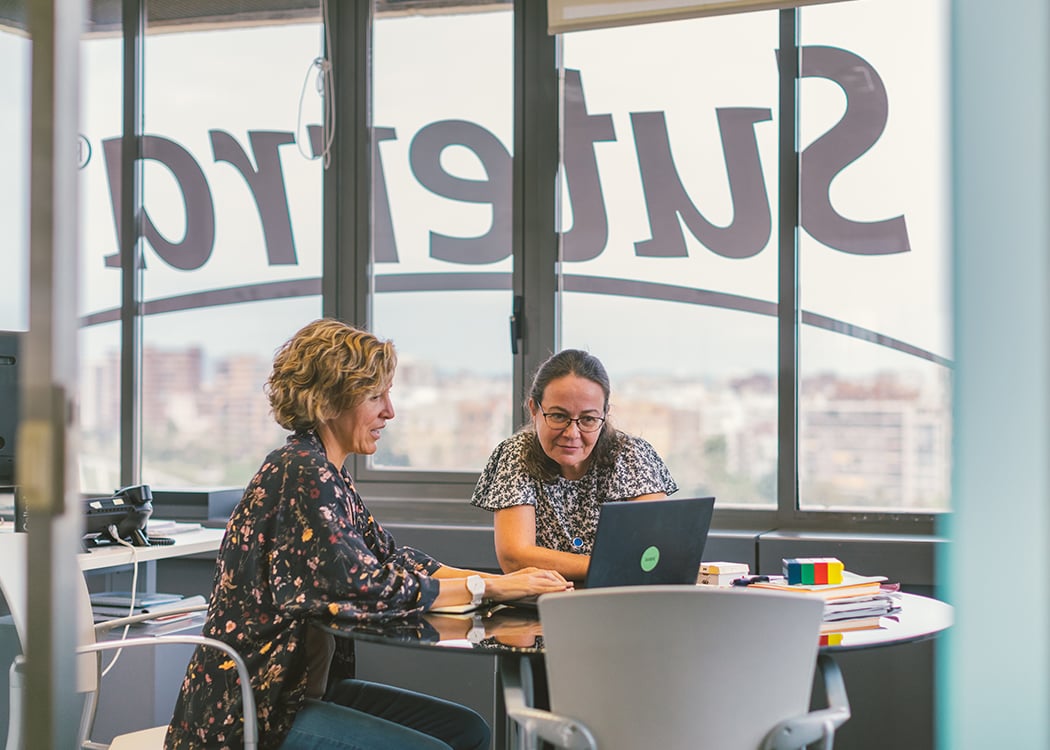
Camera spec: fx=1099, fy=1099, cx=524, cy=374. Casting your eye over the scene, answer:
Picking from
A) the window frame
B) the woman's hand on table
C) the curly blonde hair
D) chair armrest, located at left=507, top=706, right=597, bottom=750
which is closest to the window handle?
the window frame

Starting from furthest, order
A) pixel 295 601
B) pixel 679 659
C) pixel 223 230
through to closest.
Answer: pixel 223 230 < pixel 295 601 < pixel 679 659

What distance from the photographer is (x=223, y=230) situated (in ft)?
14.1

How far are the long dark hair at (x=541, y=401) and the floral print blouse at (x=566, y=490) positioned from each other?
0.02 m

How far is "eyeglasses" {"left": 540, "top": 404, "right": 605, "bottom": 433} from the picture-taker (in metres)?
2.72

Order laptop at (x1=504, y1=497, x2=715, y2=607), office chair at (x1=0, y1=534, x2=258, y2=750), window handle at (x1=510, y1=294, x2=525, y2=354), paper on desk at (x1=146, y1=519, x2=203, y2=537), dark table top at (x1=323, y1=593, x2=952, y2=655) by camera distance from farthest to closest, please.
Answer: window handle at (x1=510, y1=294, x2=525, y2=354) < paper on desk at (x1=146, y1=519, x2=203, y2=537) < office chair at (x1=0, y1=534, x2=258, y2=750) < laptop at (x1=504, y1=497, x2=715, y2=607) < dark table top at (x1=323, y1=593, x2=952, y2=655)

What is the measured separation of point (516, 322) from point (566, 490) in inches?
46.7

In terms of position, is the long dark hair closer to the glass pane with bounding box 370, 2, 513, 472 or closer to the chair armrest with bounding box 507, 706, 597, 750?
the chair armrest with bounding box 507, 706, 597, 750

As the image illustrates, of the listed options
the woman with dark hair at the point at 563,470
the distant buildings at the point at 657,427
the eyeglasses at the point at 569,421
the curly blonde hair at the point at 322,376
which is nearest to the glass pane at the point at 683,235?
the distant buildings at the point at 657,427

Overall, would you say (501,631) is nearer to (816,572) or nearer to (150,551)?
(816,572)

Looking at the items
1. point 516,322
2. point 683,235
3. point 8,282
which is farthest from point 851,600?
point 8,282

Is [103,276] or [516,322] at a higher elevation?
[103,276]

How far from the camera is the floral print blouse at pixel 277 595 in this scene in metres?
2.07

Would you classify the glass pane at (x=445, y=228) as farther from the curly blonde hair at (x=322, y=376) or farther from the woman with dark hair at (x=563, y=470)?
the curly blonde hair at (x=322, y=376)

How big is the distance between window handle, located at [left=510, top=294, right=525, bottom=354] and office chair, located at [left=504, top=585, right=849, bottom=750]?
2.18 meters
